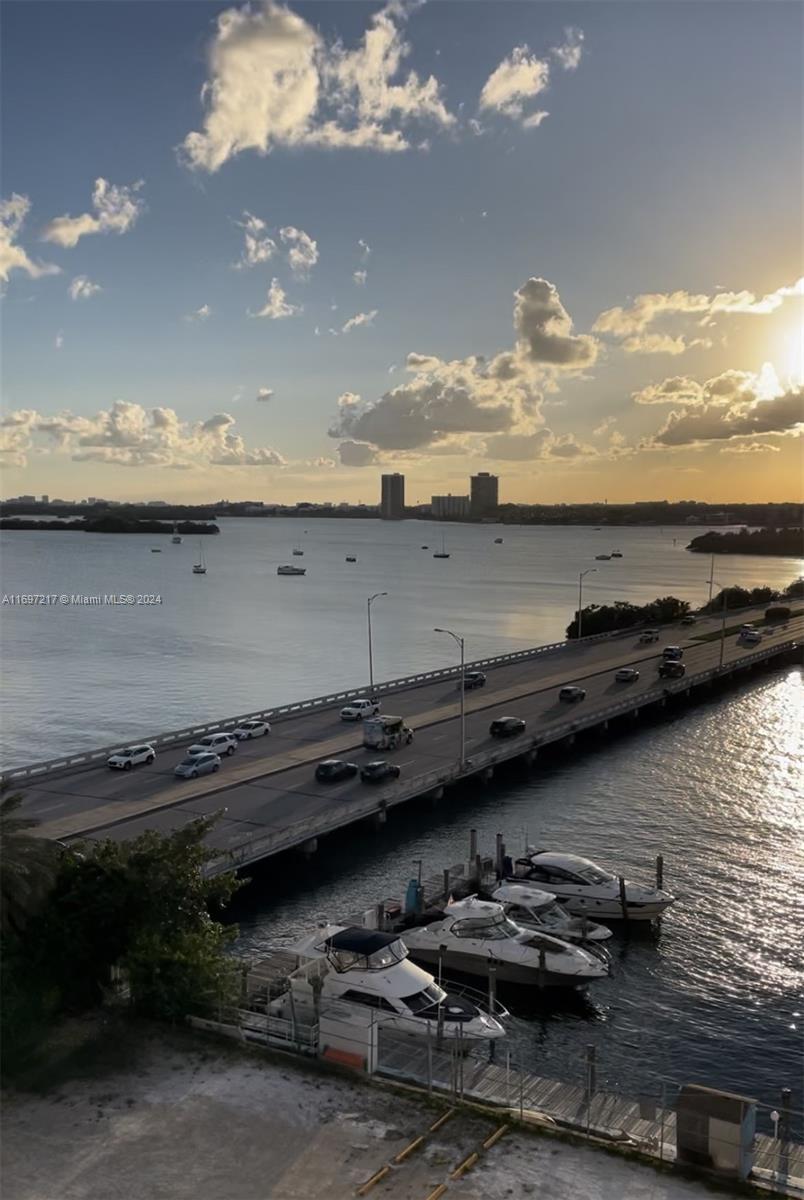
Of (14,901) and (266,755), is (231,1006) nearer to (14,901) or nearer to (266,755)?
(14,901)

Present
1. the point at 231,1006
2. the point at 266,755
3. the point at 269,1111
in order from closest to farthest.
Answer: the point at 269,1111, the point at 231,1006, the point at 266,755

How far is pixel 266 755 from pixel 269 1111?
39.8 m

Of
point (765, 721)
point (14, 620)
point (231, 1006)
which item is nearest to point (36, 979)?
point (231, 1006)

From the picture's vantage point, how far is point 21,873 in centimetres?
2236

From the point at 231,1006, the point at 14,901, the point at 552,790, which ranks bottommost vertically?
the point at 552,790

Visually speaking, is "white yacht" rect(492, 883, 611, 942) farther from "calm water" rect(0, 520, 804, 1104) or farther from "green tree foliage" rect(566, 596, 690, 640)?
"green tree foliage" rect(566, 596, 690, 640)

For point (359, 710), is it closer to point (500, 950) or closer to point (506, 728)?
point (506, 728)

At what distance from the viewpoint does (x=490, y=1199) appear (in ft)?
53.1

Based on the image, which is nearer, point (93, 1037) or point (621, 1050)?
point (93, 1037)

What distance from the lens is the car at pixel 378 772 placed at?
5306cm

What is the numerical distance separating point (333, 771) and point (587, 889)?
17734mm

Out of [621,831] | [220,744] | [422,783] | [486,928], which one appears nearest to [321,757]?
[220,744]

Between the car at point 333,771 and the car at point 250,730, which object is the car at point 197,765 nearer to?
the car at point 333,771

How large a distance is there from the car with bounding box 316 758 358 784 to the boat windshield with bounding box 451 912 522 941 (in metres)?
18.8
